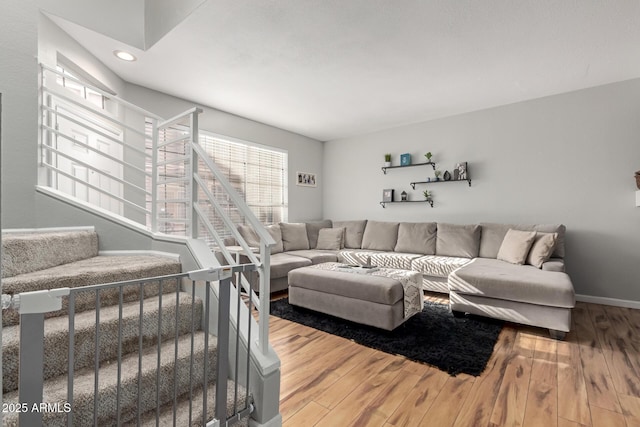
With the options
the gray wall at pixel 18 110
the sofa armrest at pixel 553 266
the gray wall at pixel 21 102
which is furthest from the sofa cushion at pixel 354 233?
the gray wall at pixel 18 110

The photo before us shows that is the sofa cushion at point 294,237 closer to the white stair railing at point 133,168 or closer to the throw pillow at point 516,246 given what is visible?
the white stair railing at point 133,168

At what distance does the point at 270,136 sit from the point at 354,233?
7.20 feet

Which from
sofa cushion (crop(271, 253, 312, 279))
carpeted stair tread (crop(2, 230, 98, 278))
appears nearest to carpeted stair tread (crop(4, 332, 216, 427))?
carpeted stair tread (crop(2, 230, 98, 278))

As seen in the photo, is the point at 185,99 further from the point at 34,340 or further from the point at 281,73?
the point at 34,340

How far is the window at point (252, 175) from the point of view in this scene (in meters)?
4.41

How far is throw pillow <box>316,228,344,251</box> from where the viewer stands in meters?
5.09

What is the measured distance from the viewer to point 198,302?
1.81m

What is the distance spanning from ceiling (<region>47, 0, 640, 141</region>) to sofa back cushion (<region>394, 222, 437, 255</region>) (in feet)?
5.75

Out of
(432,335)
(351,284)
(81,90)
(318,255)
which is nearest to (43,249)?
(81,90)

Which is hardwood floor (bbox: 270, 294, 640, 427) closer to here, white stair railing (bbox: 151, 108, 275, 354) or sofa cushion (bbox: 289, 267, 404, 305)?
sofa cushion (bbox: 289, 267, 404, 305)

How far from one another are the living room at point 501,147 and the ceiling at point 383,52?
0.18 feet

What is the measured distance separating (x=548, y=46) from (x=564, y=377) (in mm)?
2707

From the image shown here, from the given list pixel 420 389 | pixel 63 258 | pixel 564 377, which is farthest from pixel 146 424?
pixel 564 377

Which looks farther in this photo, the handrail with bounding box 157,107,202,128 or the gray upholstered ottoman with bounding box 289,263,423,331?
the gray upholstered ottoman with bounding box 289,263,423,331
